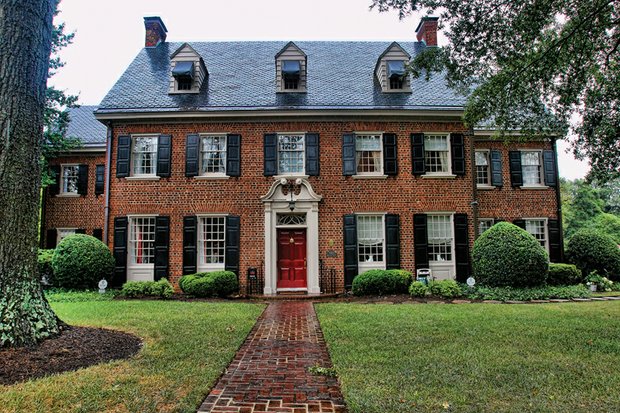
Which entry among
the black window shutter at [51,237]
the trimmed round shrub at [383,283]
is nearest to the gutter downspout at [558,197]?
the trimmed round shrub at [383,283]

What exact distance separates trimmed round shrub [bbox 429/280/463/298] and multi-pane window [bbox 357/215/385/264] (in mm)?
2096

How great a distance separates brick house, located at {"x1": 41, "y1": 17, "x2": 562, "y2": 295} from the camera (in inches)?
500

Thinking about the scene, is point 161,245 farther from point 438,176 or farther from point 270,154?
point 438,176

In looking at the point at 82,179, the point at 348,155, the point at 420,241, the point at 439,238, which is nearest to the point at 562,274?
the point at 439,238

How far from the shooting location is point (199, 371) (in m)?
4.23

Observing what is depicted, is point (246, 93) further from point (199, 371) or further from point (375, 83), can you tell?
point (199, 371)

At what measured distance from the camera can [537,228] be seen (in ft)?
48.2

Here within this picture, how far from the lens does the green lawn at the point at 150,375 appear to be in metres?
3.33

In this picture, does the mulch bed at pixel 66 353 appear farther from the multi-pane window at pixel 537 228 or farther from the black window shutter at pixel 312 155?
the multi-pane window at pixel 537 228

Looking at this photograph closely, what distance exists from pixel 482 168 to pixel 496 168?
507mm

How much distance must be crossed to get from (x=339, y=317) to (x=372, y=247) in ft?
18.1

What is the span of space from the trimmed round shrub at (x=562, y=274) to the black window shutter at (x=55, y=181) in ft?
61.8

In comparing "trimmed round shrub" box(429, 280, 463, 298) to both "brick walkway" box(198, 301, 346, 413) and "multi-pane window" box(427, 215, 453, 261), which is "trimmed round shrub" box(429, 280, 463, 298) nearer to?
"multi-pane window" box(427, 215, 453, 261)

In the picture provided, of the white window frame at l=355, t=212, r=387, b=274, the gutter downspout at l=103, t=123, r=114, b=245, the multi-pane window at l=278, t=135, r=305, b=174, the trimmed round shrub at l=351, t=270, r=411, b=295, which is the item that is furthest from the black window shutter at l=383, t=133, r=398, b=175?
the gutter downspout at l=103, t=123, r=114, b=245
